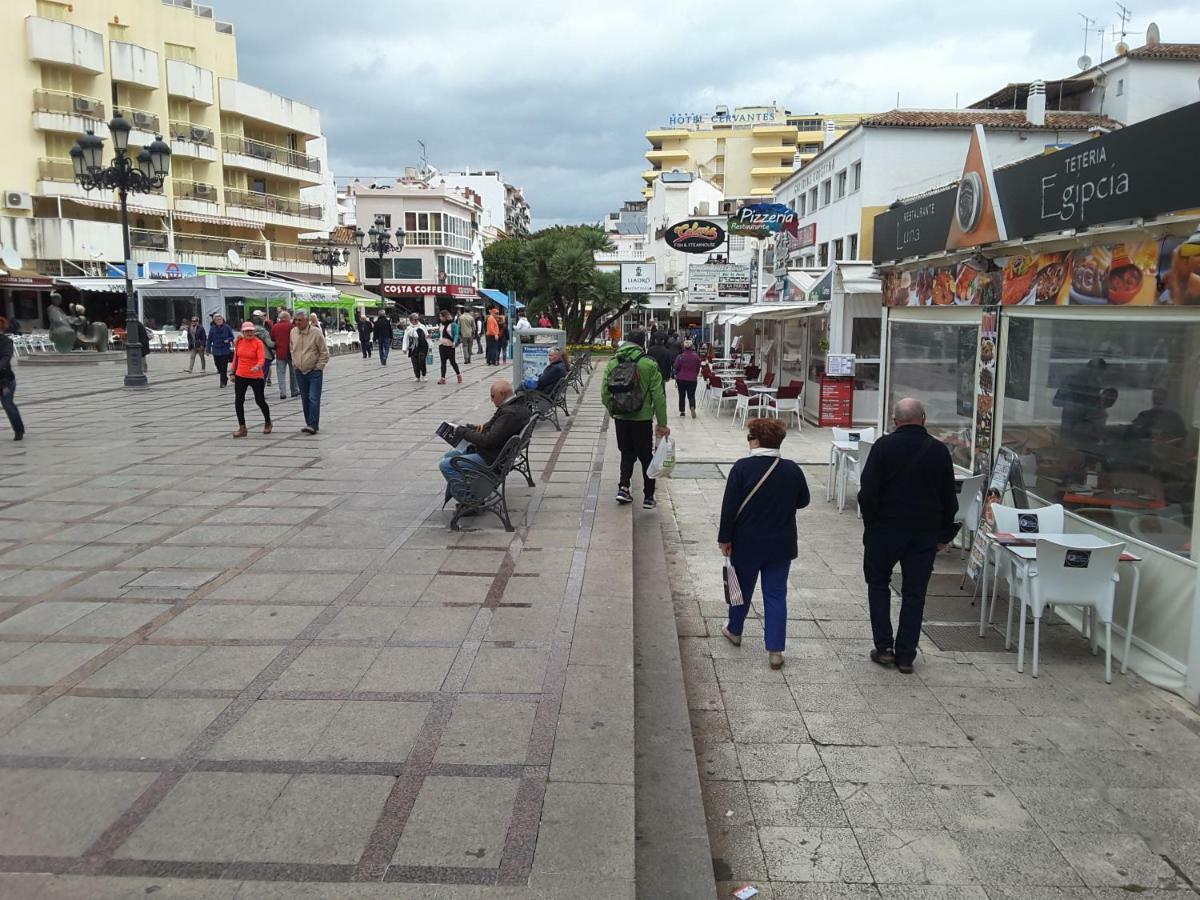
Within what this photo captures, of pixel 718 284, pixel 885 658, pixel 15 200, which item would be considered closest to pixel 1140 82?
pixel 718 284

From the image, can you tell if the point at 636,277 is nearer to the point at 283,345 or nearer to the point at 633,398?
the point at 283,345

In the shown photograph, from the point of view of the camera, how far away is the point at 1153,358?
5328mm

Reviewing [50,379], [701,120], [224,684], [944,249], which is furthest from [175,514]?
[701,120]

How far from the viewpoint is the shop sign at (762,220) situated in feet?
76.1

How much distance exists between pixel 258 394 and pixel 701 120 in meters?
79.7

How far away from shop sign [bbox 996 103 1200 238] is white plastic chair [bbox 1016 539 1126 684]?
1.88 meters

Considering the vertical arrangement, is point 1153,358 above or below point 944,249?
below

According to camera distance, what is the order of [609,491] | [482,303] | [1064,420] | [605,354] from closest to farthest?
[1064,420], [609,491], [605,354], [482,303]

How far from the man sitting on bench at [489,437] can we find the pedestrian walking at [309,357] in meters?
4.82

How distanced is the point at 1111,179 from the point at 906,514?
2.33 m

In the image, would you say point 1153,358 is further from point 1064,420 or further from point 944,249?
point 944,249

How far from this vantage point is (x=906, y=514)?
5.06 m

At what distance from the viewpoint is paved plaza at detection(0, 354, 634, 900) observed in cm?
303

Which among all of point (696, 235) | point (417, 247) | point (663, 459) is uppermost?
point (417, 247)
